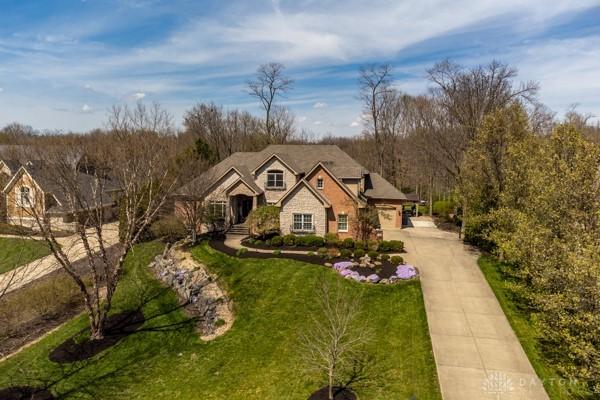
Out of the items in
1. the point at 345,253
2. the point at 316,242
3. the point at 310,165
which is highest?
the point at 310,165

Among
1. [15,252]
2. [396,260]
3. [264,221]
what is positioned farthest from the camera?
[15,252]

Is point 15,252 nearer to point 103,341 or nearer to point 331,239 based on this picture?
point 103,341

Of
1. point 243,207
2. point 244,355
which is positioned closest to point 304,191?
point 243,207

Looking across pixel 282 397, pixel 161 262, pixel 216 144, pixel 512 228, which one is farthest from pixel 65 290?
pixel 216 144

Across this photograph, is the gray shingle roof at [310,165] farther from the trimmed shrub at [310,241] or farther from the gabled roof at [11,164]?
the gabled roof at [11,164]

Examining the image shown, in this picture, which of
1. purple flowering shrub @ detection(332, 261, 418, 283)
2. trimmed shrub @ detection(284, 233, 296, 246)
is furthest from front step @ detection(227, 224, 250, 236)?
purple flowering shrub @ detection(332, 261, 418, 283)

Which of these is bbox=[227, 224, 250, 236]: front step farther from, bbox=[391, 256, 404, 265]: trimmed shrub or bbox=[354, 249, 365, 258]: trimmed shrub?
bbox=[391, 256, 404, 265]: trimmed shrub

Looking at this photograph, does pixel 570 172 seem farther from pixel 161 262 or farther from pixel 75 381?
pixel 161 262

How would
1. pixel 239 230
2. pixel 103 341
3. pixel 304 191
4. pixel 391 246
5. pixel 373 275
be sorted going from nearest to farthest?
pixel 103 341
pixel 373 275
pixel 391 246
pixel 304 191
pixel 239 230
